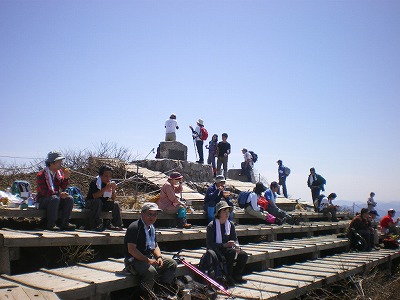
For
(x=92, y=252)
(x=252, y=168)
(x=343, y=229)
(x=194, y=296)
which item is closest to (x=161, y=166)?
(x=252, y=168)

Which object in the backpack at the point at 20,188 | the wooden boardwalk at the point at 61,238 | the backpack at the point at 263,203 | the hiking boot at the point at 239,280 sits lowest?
the hiking boot at the point at 239,280

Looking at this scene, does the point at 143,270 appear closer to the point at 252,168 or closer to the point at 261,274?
the point at 261,274

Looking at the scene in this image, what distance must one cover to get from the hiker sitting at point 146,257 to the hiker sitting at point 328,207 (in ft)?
37.7

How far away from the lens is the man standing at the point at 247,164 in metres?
19.5

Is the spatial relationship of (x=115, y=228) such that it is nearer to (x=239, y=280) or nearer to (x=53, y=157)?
(x=53, y=157)

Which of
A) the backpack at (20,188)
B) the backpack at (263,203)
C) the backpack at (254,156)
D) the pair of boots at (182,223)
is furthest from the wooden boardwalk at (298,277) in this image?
the backpack at (254,156)

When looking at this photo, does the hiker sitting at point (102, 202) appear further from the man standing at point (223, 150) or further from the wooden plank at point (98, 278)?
the man standing at point (223, 150)

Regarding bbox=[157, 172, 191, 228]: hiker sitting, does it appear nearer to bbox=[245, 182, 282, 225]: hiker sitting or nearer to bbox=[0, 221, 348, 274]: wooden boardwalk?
bbox=[0, 221, 348, 274]: wooden boardwalk

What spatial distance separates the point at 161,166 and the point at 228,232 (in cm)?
939

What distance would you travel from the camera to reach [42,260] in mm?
6039

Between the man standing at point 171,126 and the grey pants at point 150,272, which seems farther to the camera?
the man standing at point 171,126

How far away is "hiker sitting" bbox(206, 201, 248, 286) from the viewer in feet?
21.9

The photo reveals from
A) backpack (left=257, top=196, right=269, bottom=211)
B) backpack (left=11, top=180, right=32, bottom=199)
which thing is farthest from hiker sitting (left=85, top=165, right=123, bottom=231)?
backpack (left=257, top=196, right=269, bottom=211)

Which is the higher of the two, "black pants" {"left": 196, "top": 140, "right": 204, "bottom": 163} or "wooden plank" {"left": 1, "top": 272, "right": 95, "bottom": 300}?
"black pants" {"left": 196, "top": 140, "right": 204, "bottom": 163}
